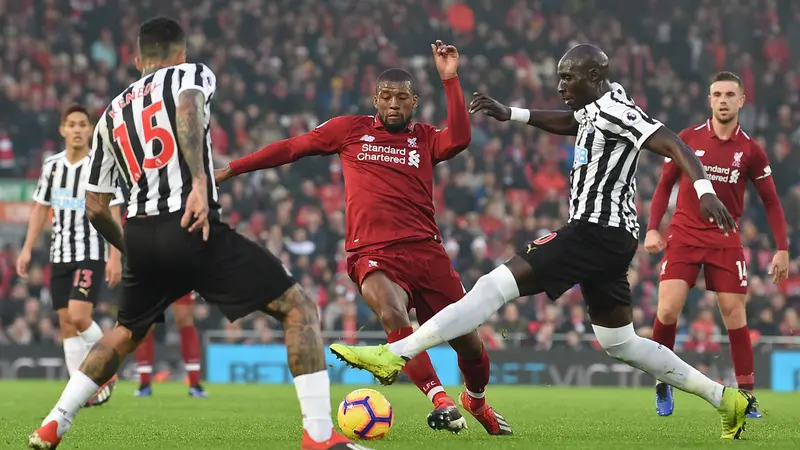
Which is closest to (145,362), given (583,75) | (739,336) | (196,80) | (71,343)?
(71,343)

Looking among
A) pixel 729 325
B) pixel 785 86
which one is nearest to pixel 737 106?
pixel 729 325

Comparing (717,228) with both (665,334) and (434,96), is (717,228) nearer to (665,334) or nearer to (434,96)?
(665,334)

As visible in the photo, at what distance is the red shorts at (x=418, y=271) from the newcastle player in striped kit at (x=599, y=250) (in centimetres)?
113

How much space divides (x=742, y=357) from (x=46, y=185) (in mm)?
6574

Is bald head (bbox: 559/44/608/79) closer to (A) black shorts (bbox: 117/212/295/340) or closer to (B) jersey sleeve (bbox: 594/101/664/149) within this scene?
(B) jersey sleeve (bbox: 594/101/664/149)

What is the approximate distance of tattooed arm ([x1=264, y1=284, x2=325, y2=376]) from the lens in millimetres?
5758

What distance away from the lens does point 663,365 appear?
7.27 metres

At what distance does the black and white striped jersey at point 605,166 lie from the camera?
706cm

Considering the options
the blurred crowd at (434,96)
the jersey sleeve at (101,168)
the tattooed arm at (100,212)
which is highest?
the blurred crowd at (434,96)

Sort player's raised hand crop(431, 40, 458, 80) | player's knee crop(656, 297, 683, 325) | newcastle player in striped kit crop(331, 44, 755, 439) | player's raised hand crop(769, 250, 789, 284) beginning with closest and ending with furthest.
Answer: newcastle player in striped kit crop(331, 44, 755, 439)
player's raised hand crop(431, 40, 458, 80)
player's raised hand crop(769, 250, 789, 284)
player's knee crop(656, 297, 683, 325)

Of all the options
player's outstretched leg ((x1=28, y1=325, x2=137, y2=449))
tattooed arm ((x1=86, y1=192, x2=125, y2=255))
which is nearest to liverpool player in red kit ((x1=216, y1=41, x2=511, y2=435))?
tattooed arm ((x1=86, y1=192, x2=125, y2=255))

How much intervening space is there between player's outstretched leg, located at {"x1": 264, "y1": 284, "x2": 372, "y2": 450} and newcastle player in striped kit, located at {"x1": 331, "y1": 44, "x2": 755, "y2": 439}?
0.94 m

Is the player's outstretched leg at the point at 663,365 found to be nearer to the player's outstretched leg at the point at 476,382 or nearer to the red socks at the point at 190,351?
the player's outstretched leg at the point at 476,382

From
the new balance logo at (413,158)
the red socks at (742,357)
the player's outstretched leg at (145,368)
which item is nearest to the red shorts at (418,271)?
the new balance logo at (413,158)
